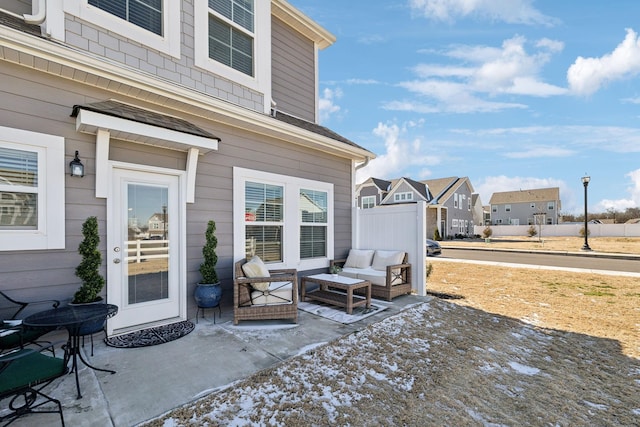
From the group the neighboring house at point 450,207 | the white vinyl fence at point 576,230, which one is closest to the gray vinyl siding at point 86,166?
the neighboring house at point 450,207

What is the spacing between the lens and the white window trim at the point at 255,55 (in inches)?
178

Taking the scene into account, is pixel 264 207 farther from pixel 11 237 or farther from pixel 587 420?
pixel 587 420

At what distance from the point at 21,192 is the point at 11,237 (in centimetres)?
50

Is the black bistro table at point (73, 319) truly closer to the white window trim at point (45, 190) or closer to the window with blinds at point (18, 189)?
the white window trim at point (45, 190)

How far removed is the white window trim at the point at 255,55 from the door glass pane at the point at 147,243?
219 centimetres

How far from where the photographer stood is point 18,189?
10.2ft

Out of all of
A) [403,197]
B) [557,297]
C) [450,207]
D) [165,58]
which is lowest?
[557,297]

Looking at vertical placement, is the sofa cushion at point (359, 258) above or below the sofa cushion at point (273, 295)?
above

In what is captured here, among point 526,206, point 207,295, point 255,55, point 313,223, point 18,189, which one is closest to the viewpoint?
point 18,189

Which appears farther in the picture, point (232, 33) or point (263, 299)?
point (232, 33)

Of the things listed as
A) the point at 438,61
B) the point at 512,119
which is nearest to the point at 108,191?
the point at 438,61

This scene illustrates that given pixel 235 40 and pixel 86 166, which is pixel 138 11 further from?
pixel 86 166

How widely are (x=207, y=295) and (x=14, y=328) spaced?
192 cm

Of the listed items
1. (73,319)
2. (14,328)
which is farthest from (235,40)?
(14,328)
